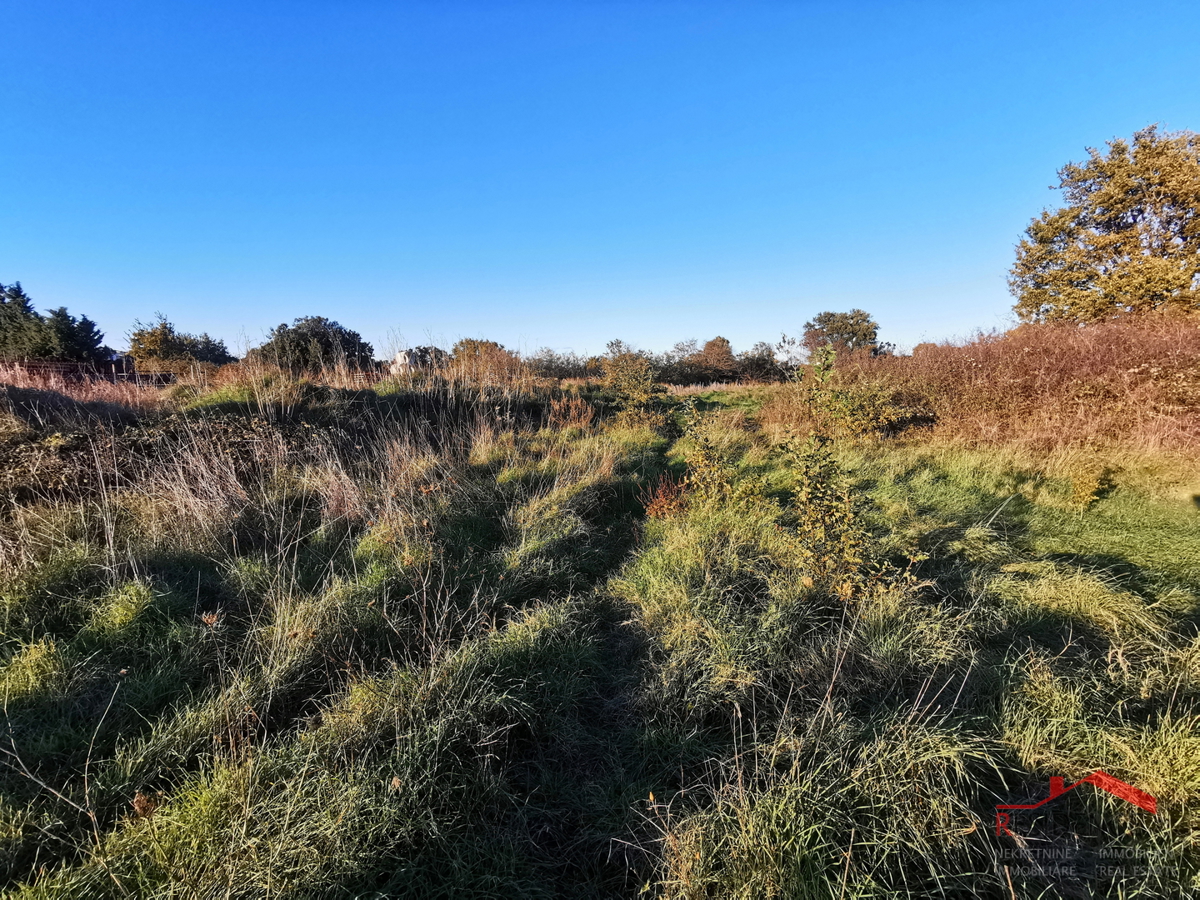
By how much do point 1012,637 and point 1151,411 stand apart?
6701 mm

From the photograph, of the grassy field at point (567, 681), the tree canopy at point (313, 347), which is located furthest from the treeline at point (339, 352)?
the grassy field at point (567, 681)

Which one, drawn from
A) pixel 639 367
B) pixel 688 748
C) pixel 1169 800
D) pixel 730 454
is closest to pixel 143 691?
pixel 688 748

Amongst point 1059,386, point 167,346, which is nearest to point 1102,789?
point 1059,386

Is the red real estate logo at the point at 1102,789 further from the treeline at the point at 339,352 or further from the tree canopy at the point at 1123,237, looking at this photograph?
the tree canopy at the point at 1123,237

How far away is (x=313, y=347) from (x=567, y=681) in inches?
402

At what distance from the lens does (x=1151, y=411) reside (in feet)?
22.4

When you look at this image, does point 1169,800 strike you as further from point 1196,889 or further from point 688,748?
point 688,748

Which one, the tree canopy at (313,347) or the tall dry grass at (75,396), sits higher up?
the tree canopy at (313,347)

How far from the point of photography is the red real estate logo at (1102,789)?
1824 millimetres

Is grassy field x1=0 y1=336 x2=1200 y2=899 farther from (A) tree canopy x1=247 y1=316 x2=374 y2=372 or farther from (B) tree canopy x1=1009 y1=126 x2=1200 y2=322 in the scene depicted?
(B) tree canopy x1=1009 y1=126 x2=1200 y2=322

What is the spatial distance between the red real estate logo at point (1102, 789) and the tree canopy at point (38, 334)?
24.5 m

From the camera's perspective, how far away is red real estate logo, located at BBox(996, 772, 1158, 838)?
1.82 metres

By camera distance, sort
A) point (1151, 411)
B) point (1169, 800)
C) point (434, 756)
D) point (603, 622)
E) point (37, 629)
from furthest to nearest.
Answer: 1. point (1151, 411)
2. point (603, 622)
3. point (37, 629)
4. point (434, 756)
5. point (1169, 800)

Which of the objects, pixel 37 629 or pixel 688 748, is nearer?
pixel 688 748
